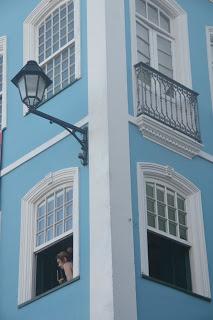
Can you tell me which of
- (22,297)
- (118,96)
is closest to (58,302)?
(22,297)

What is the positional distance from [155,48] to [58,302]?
4970 mm

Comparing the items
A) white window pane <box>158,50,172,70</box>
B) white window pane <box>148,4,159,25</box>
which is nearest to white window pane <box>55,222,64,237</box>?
white window pane <box>158,50,172,70</box>

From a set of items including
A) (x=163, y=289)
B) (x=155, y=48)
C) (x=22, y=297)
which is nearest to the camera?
(x=163, y=289)

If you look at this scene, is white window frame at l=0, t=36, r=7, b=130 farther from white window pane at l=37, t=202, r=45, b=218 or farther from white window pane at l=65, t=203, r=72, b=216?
white window pane at l=65, t=203, r=72, b=216

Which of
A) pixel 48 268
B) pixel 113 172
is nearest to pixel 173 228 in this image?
pixel 113 172

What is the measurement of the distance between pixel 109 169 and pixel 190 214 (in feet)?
6.34

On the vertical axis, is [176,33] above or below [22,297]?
above

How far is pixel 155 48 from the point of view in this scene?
15664 mm

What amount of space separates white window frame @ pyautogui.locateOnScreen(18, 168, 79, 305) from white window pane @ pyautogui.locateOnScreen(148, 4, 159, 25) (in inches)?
141

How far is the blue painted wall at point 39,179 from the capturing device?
12891mm

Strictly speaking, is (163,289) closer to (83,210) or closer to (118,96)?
(83,210)

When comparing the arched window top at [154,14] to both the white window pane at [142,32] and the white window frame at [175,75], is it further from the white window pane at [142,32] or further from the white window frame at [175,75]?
the white window pane at [142,32]

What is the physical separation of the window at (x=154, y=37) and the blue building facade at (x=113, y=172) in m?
0.02

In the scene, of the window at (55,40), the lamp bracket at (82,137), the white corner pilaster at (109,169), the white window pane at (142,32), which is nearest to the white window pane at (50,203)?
the lamp bracket at (82,137)
